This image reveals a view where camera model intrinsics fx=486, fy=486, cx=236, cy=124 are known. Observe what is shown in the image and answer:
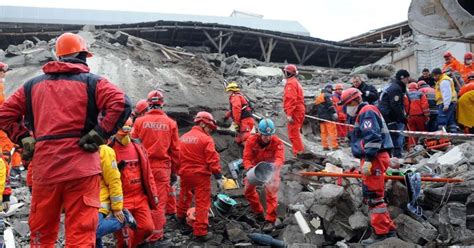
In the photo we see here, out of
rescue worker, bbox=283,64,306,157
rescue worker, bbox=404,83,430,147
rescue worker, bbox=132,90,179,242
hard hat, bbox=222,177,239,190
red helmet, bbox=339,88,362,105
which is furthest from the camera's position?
rescue worker, bbox=404,83,430,147

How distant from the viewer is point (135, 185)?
17.5ft

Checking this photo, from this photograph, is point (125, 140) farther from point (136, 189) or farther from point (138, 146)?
point (136, 189)

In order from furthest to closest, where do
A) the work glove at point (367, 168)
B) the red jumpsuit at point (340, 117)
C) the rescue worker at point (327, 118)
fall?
1. the red jumpsuit at point (340, 117)
2. the rescue worker at point (327, 118)
3. the work glove at point (367, 168)

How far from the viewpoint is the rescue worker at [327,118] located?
35.1 ft

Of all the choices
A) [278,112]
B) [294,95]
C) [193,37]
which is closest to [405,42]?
[193,37]

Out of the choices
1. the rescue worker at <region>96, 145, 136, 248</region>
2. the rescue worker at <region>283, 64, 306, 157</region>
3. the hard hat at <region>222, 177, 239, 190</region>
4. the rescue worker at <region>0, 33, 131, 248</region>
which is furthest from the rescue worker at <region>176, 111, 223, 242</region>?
the rescue worker at <region>0, 33, 131, 248</region>

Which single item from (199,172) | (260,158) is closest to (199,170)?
(199,172)

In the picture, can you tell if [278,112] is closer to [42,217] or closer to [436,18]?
[436,18]

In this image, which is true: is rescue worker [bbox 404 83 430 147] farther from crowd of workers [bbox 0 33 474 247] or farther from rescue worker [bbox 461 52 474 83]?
rescue worker [bbox 461 52 474 83]

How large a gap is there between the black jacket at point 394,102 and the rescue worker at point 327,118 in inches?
82.7

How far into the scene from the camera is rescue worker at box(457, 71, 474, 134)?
9320 millimetres

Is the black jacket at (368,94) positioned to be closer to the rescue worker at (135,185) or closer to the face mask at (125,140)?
the rescue worker at (135,185)

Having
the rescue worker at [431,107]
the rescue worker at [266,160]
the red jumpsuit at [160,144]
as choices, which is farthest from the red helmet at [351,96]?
the rescue worker at [431,107]

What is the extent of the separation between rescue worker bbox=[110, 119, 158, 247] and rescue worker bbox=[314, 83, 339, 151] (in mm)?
5999
